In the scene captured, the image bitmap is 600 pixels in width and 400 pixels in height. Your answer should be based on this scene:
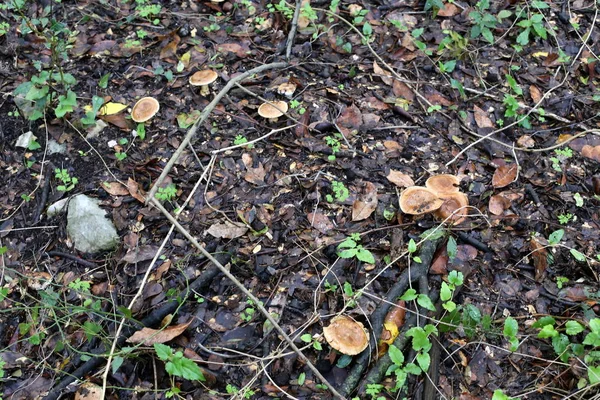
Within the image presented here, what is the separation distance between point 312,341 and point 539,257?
1.67m

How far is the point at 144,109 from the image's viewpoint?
4461 millimetres

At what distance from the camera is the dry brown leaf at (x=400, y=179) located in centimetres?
395

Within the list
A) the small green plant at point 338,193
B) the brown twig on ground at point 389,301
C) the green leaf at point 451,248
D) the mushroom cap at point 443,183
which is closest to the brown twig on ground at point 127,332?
the small green plant at point 338,193

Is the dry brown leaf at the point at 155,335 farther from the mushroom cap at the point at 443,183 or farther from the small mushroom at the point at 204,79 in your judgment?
the small mushroom at the point at 204,79

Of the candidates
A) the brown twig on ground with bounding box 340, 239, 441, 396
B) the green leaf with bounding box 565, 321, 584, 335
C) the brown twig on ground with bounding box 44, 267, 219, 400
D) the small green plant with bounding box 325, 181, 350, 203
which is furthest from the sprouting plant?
the green leaf with bounding box 565, 321, 584, 335

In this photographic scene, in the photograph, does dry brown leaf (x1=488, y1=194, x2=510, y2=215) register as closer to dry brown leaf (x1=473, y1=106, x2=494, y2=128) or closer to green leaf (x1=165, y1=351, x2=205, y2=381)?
dry brown leaf (x1=473, y1=106, x2=494, y2=128)

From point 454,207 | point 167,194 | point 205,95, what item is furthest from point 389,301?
point 205,95

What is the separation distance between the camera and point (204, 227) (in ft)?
12.5

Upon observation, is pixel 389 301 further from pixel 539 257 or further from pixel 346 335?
pixel 539 257

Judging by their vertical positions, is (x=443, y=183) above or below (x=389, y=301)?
above

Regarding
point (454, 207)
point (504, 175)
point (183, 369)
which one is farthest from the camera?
point (504, 175)

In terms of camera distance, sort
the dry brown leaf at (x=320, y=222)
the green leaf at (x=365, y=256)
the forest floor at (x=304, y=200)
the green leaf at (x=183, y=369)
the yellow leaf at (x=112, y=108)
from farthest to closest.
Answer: the yellow leaf at (x=112, y=108) < the dry brown leaf at (x=320, y=222) < the green leaf at (x=365, y=256) < the forest floor at (x=304, y=200) < the green leaf at (x=183, y=369)

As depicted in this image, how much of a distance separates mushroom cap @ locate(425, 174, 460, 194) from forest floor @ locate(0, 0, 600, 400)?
0.15ft

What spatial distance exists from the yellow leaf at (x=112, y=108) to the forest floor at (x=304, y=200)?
3cm
